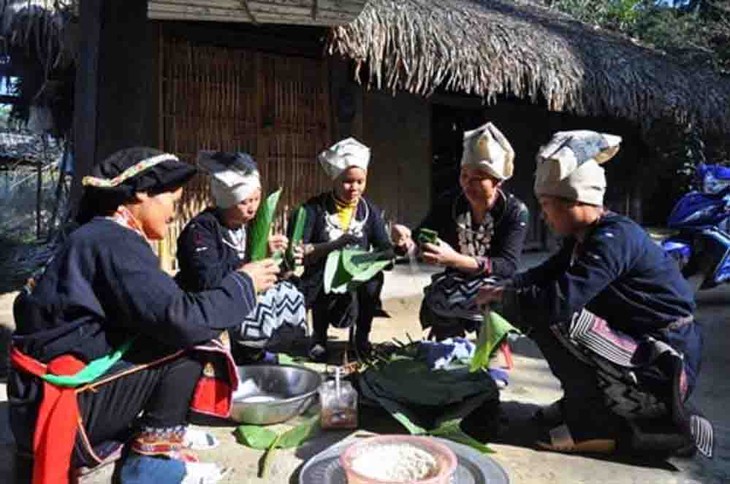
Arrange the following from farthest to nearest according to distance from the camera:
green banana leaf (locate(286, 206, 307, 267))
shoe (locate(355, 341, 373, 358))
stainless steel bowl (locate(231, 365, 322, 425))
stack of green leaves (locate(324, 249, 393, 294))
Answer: shoe (locate(355, 341, 373, 358)) → green banana leaf (locate(286, 206, 307, 267)) → stack of green leaves (locate(324, 249, 393, 294)) → stainless steel bowl (locate(231, 365, 322, 425))

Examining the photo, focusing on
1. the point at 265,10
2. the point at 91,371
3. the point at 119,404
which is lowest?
the point at 119,404

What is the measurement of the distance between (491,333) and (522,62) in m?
4.44

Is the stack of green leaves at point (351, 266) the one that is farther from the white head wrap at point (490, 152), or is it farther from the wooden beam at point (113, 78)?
the wooden beam at point (113, 78)

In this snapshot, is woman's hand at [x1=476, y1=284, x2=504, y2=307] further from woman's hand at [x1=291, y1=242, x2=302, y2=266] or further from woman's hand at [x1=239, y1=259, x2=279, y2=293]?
woman's hand at [x1=291, y1=242, x2=302, y2=266]

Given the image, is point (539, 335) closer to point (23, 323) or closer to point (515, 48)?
point (23, 323)

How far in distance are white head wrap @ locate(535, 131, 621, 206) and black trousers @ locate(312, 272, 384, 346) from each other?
1414mm

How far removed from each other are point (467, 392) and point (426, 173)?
4.73 m

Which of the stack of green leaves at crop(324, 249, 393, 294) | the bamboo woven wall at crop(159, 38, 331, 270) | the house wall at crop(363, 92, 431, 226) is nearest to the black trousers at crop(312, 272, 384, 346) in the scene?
the stack of green leaves at crop(324, 249, 393, 294)

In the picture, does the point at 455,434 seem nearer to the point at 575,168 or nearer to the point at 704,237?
the point at 575,168

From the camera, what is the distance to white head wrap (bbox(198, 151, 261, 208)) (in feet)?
9.18

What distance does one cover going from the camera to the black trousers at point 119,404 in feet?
5.87

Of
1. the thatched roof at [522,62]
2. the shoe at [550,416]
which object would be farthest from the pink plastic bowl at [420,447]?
the thatched roof at [522,62]

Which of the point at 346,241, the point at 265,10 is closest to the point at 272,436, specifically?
the point at 346,241

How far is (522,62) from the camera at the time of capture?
6.05 m
